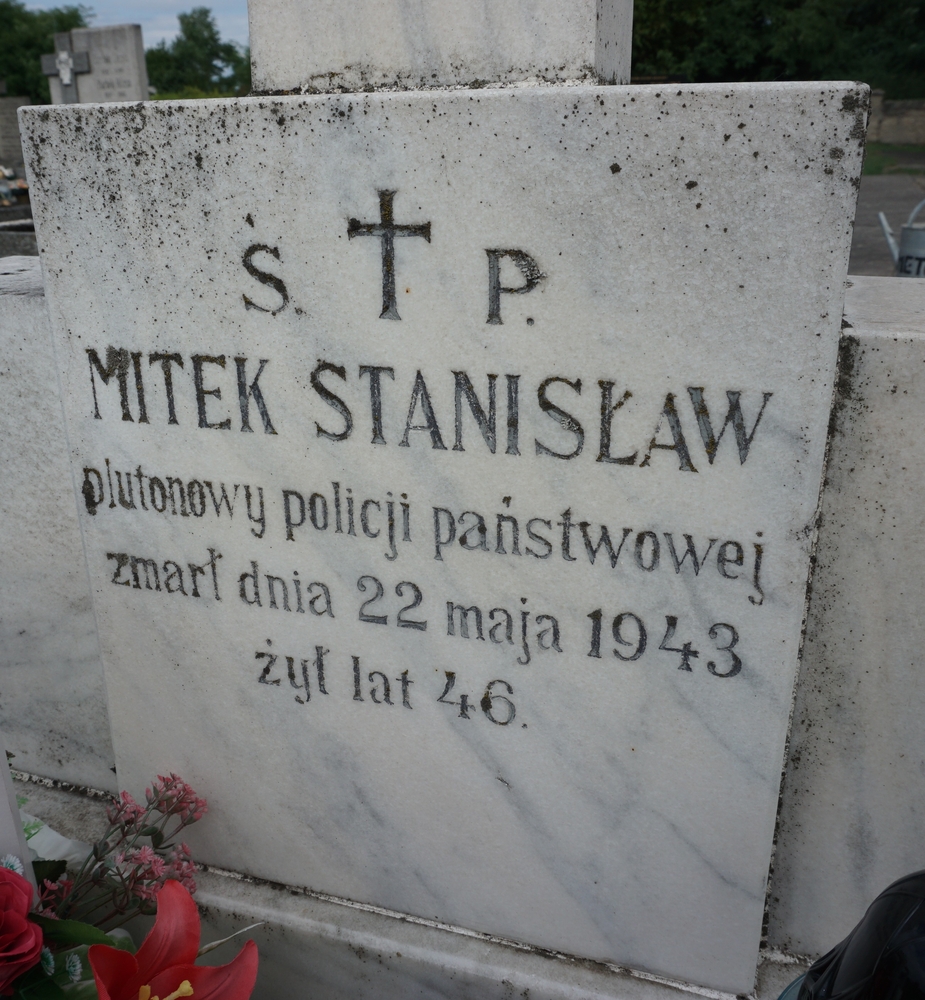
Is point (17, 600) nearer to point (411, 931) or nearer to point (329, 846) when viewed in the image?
point (329, 846)

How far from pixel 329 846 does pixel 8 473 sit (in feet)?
3.76

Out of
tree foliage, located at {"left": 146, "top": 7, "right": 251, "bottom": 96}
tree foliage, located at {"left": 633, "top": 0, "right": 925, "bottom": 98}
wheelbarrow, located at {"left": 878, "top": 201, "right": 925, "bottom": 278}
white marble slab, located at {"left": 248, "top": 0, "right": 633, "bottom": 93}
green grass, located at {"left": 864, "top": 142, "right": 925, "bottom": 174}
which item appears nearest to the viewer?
white marble slab, located at {"left": 248, "top": 0, "right": 633, "bottom": 93}

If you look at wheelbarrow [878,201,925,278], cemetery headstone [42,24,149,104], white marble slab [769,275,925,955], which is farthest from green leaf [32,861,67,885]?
cemetery headstone [42,24,149,104]

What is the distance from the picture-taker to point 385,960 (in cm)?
188

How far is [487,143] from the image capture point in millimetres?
1394

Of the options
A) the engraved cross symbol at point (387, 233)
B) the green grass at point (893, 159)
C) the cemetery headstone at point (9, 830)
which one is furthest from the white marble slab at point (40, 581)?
the green grass at point (893, 159)

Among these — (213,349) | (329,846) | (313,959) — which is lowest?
(313,959)

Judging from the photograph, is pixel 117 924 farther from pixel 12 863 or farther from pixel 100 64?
pixel 100 64

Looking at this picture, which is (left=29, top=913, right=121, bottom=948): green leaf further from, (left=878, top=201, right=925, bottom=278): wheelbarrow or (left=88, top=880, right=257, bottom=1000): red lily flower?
(left=878, top=201, right=925, bottom=278): wheelbarrow

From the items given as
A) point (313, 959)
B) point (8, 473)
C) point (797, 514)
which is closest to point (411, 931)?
point (313, 959)

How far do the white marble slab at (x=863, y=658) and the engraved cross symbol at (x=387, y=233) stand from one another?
29.1 inches

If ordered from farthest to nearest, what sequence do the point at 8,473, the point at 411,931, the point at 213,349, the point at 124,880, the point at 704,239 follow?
the point at 8,473 → the point at 411,931 → the point at 124,880 → the point at 213,349 → the point at 704,239

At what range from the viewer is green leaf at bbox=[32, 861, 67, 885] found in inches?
72.3

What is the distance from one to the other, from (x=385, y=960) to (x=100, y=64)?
14053 millimetres
